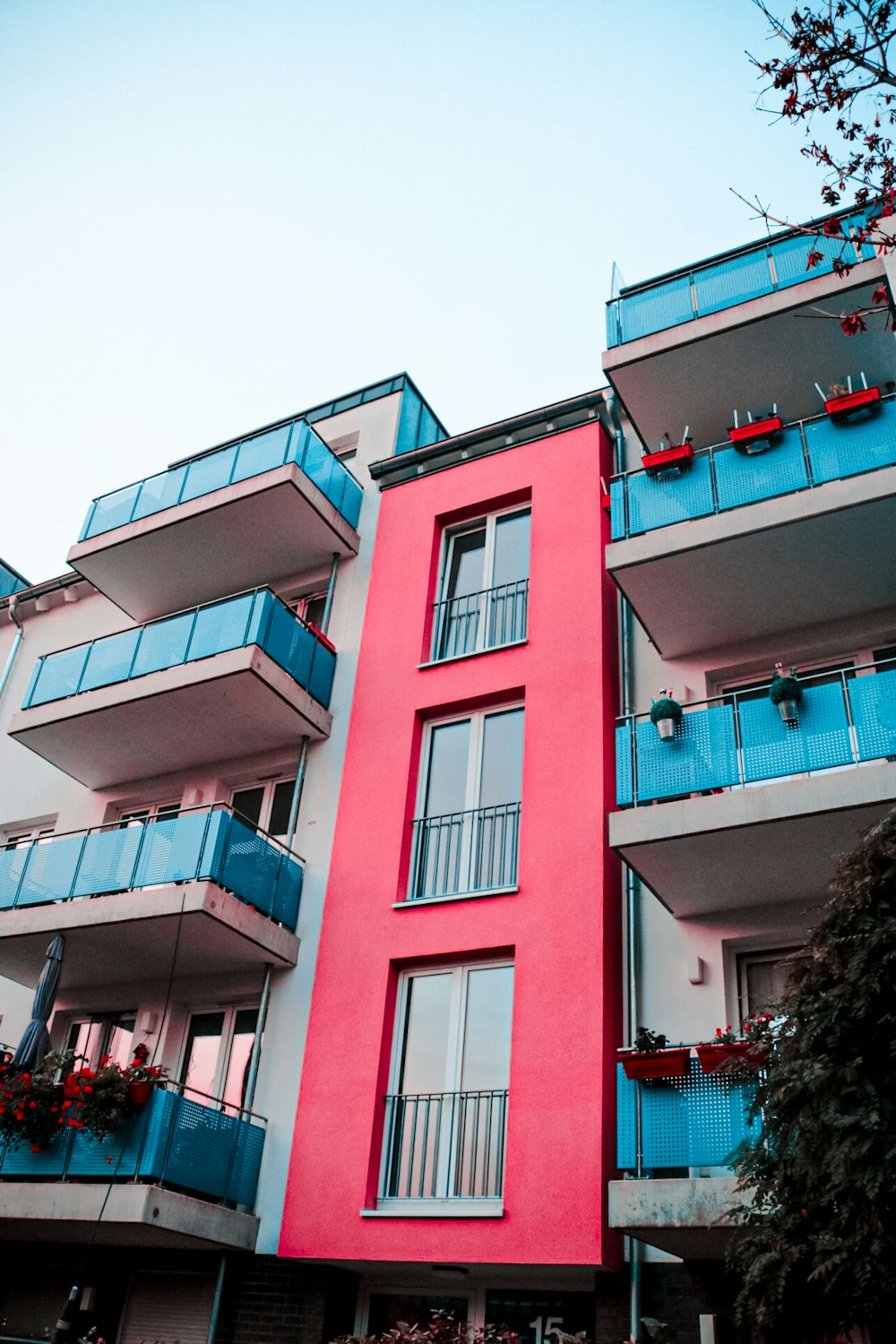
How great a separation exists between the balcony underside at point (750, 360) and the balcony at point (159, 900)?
7.49 meters

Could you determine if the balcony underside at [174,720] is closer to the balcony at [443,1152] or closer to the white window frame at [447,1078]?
the white window frame at [447,1078]

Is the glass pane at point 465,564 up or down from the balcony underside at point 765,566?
up

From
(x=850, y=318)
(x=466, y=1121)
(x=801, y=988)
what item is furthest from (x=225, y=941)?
(x=850, y=318)

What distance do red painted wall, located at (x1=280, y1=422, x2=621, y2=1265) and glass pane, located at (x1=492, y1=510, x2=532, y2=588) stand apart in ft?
1.04

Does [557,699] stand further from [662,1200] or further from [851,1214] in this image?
[851,1214]

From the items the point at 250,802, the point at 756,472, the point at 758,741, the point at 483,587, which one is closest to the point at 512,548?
the point at 483,587

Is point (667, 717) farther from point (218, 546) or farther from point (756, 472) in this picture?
point (218, 546)

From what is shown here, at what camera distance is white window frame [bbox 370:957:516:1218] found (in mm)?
11094

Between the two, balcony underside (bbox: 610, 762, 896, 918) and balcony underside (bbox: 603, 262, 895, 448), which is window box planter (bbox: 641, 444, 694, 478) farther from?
balcony underside (bbox: 610, 762, 896, 918)

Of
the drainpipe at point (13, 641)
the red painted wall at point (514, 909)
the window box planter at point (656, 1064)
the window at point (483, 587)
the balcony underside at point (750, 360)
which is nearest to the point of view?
the window box planter at point (656, 1064)

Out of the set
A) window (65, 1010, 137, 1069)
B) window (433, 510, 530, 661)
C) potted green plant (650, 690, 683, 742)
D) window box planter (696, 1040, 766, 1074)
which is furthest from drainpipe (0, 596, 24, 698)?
window box planter (696, 1040, 766, 1074)

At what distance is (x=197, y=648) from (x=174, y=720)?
1121mm

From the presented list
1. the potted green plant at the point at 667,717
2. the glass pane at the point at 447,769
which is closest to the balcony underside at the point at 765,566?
the potted green plant at the point at 667,717

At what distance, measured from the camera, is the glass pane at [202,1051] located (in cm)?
1401
